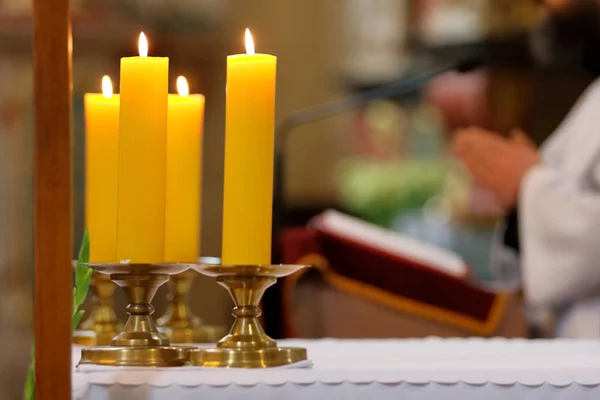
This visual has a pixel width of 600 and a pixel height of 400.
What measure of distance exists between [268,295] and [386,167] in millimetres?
3165

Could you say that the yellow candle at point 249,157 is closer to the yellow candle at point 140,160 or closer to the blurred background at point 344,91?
the yellow candle at point 140,160

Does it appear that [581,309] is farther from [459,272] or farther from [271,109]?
[271,109]

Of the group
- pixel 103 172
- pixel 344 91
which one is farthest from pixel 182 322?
pixel 344 91

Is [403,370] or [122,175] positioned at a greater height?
[122,175]

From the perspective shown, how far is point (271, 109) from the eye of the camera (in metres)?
0.93

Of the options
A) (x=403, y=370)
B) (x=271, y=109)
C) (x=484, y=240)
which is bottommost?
(x=484, y=240)

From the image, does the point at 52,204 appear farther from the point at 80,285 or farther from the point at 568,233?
the point at 568,233

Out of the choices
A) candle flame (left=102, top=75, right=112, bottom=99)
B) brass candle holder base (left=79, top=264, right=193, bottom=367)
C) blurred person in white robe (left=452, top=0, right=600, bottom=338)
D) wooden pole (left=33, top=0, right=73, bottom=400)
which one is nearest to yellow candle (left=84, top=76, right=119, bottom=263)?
candle flame (left=102, top=75, right=112, bottom=99)

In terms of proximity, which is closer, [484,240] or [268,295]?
[268,295]

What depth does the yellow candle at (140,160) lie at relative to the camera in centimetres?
92

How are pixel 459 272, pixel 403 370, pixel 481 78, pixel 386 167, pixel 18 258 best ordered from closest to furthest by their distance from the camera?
pixel 403 370 < pixel 459 272 < pixel 18 258 < pixel 481 78 < pixel 386 167

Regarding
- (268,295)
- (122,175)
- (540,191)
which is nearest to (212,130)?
(268,295)

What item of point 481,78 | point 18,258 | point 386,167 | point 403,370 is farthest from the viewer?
point 386,167

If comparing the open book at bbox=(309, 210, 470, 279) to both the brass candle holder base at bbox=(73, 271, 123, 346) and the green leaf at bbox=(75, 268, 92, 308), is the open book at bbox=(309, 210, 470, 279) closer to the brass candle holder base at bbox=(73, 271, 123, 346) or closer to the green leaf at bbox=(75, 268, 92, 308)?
the brass candle holder base at bbox=(73, 271, 123, 346)
